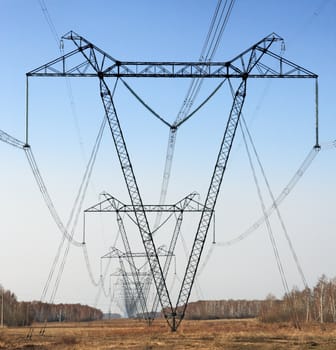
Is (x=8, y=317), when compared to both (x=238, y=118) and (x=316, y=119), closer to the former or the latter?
(x=238, y=118)

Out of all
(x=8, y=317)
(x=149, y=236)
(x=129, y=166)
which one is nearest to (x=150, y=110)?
(x=129, y=166)

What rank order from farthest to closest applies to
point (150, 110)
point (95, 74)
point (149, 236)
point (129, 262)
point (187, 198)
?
point (129, 262) → point (187, 198) → point (149, 236) → point (95, 74) → point (150, 110)

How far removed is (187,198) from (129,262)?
32164 mm

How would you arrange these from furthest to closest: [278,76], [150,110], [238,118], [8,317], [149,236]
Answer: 1. [8,317]
2. [149,236]
3. [238,118]
4. [278,76]
5. [150,110]

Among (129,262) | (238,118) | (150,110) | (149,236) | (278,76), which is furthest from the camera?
(129,262)

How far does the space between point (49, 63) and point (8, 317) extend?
136475 mm

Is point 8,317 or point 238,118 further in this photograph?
point 8,317

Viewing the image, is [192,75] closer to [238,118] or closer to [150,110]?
[150,110]

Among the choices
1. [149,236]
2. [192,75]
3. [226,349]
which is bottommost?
[226,349]

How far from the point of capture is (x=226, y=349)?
43969mm

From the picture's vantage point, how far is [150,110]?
42.3m

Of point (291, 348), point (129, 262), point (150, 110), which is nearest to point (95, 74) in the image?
point (150, 110)

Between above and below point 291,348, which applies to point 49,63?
above

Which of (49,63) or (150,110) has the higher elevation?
(49,63)
